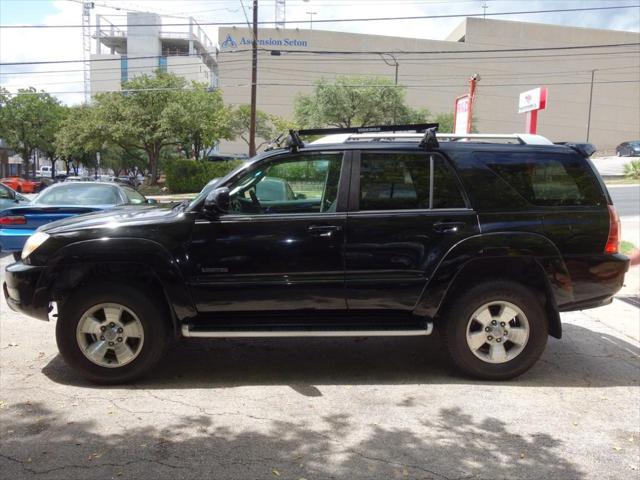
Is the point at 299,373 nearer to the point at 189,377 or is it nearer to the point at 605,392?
the point at 189,377

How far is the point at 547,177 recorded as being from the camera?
4.65 meters

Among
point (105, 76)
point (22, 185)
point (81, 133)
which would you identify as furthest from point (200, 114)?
point (105, 76)

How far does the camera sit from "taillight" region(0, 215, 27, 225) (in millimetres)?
8445

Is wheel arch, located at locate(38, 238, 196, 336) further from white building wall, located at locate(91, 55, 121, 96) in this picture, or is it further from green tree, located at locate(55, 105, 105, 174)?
white building wall, located at locate(91, 55, 121, 96)

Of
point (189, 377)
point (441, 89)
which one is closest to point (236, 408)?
point (189, 377)

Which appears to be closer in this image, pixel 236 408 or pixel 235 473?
pixel 235 473

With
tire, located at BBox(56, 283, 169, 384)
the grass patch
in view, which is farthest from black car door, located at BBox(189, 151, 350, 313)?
the grass patch

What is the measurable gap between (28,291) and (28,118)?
50.7 metres

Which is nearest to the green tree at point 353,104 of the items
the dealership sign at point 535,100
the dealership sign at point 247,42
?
the dealership sign at point 247,42

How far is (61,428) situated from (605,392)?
4104 millimetres

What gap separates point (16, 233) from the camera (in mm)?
8383

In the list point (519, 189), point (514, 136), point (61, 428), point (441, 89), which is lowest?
point (61, 428)

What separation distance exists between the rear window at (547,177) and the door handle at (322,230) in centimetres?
136

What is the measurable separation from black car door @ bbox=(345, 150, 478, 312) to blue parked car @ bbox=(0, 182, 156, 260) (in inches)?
163
